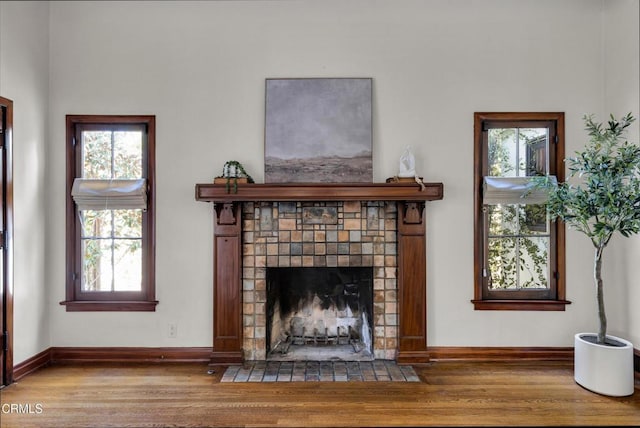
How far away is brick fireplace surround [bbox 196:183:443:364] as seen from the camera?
3.03m

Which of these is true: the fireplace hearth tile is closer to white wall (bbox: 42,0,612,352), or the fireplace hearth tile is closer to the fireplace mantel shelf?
white wall (bbox: 42,0,612,352)

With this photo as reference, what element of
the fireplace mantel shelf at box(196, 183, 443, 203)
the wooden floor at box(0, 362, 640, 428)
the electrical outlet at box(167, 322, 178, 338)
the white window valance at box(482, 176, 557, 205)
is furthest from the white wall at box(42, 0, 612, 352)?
the wooden floor at box(0, 362, 640, 428)

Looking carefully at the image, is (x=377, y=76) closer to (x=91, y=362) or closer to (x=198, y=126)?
(x=198, y=126)

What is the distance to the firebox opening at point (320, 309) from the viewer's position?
3.19 metres

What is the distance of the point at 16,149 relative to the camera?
9.14 feet

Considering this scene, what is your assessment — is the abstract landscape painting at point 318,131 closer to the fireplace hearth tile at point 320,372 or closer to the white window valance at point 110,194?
the white window valance at point 110,194

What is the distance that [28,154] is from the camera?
290cm

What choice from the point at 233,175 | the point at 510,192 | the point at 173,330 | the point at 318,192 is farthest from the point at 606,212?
the point at 173,330

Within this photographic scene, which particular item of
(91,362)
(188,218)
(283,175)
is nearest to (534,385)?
(283,175)

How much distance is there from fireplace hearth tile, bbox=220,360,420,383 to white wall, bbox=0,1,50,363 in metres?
1.60

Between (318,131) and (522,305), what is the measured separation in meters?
2.23

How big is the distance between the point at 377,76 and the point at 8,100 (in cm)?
281

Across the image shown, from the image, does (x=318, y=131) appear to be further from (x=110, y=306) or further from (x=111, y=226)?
(x=110, y=306)

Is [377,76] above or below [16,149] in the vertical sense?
above
